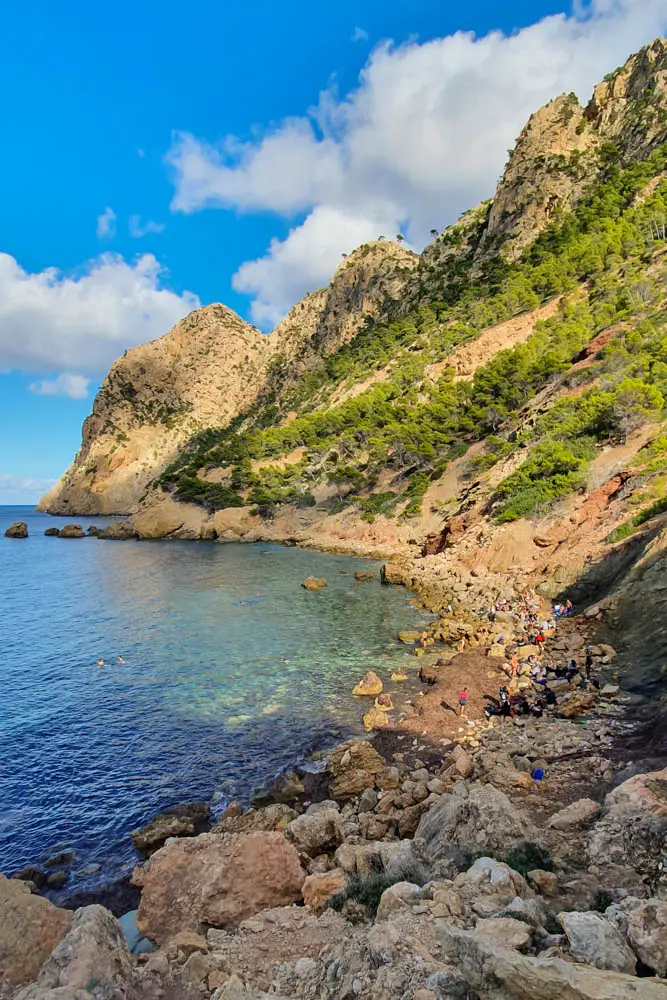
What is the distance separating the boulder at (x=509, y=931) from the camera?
17.1 ft

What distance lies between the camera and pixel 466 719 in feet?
53.3

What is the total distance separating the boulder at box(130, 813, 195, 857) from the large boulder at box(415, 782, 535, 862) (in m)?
5.89

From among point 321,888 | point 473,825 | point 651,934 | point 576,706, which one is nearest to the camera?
point 651,934

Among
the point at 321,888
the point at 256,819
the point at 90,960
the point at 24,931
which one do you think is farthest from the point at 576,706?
the point at 24,931

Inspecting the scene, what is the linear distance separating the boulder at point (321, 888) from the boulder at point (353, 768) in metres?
4.52

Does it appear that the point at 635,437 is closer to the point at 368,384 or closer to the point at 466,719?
the point at 466,719

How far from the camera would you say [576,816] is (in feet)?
28.4

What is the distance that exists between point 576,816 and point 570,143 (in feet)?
321

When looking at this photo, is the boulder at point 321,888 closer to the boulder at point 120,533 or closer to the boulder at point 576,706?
the boulder at point 576,706

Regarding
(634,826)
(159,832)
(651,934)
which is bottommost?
(159,832)

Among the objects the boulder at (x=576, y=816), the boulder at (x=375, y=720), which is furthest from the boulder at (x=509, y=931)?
the boulder at (x=375, y=720)

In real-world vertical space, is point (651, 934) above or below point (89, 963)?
above

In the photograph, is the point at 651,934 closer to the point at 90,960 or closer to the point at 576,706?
the point at 90,960

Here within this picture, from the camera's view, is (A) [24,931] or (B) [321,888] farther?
(B) [321,888]
